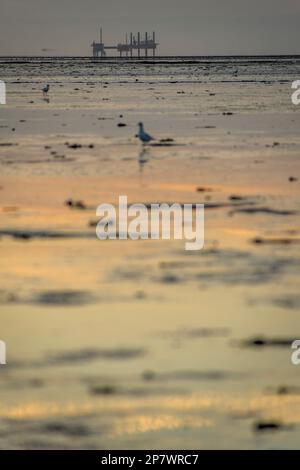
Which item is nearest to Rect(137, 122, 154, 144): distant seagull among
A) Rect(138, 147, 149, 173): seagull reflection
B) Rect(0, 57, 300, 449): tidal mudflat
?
Rect(138, 147, 149, 173): seagull reflection

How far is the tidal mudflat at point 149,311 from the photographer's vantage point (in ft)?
32.9

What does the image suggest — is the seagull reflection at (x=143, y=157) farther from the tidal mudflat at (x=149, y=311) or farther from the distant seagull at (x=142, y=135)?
the distant seagull at (x=142, y=135)

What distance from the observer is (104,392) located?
10.6m

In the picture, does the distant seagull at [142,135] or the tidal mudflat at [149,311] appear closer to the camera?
the tidal mudflat at [149,311]

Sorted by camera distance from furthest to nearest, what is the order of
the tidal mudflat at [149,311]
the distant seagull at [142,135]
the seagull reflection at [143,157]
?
the distant seagull at [142,135]
the seagull reflection at [143,157]
the tidal mudflat at [149,311]

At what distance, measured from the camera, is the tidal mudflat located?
10.0m

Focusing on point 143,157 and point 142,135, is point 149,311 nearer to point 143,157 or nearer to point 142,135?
point 143,157

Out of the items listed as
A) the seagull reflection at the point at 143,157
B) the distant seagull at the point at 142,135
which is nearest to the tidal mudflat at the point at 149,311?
the seagull reflection at the point at 143,157

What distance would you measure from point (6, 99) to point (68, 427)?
56.2 meters

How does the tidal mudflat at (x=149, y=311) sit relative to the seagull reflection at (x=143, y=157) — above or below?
below

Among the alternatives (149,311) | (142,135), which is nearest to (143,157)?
(142,135)

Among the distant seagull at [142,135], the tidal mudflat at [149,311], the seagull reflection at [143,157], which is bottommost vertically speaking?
the tidal mudflat at [149,311]
